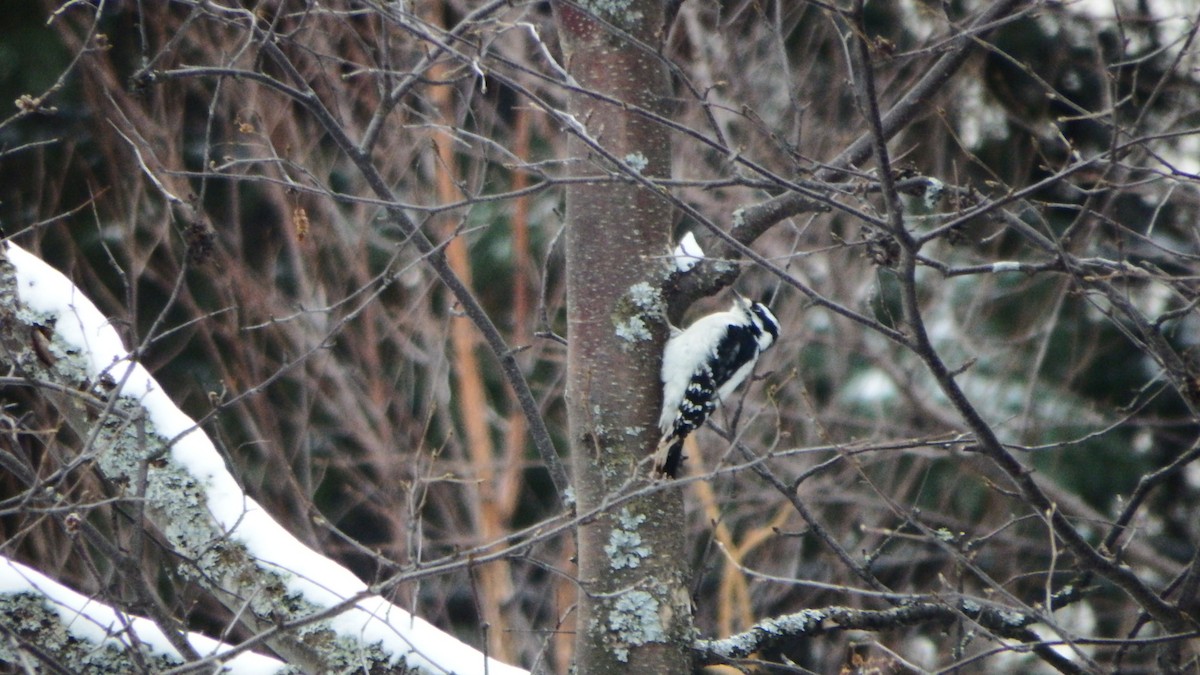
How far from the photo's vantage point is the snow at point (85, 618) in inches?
118

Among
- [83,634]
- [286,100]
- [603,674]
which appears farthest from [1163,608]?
[286,100]

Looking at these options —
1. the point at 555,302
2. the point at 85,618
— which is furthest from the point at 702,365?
the point at 555,302

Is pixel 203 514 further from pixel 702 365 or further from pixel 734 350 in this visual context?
pixel 734 350

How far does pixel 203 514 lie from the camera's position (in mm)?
3234

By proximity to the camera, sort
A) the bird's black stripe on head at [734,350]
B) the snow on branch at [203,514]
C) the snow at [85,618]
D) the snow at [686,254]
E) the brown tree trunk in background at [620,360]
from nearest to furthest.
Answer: the snow at [85,618], the snow on branch at [203,514], the brown tree trunk in background at [620,360], the snow at [686,254], the bird's black stripe on head at [734,350]

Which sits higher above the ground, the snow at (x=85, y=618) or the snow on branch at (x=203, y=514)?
the snow on branch at (x=203, y=514)

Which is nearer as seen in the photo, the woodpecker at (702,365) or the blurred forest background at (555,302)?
the woodpecker at (702,365)

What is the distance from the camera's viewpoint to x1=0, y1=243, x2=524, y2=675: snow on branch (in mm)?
3146

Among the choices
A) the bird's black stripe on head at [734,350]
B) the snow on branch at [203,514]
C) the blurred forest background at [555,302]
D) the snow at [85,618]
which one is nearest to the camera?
the snow at [85,618]

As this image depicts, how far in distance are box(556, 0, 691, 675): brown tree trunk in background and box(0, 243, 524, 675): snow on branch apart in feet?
1.34

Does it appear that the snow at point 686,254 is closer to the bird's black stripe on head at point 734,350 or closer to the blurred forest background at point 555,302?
the bird's black stripe on head at point 734,350

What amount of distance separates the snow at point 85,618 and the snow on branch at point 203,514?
9 centimetres

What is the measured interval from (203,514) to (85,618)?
0.39 metres

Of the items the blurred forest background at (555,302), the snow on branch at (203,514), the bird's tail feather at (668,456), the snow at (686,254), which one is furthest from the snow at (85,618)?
the blurred forest background at (555,302)
